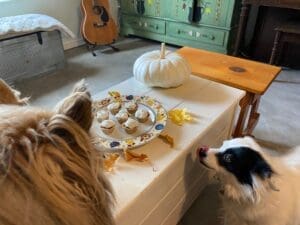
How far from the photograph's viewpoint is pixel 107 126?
1084 millimetres

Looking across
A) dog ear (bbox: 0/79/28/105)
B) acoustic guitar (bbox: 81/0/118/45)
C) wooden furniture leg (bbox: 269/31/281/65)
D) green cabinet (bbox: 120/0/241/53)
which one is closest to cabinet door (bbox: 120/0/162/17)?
green cabinet (bbox: 120/0/241/53)

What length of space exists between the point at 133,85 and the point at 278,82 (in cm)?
188

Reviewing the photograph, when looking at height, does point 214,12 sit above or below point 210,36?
above

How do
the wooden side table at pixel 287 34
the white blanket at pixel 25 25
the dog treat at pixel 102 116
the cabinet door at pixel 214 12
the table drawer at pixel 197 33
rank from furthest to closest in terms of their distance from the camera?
the table drawer at pixel 197 33 < the cabinet door at pixel 214 12 < the wooden side table at pixel 287 34 < the white blanket at pixel 25 25 < the dog treat at pixel 102 116

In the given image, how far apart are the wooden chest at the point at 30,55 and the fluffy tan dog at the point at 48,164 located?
228cm

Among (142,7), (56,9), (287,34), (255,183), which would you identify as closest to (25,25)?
(56,9)

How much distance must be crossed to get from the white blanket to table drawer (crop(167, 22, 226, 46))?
1.34m

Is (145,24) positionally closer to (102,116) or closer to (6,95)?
(102,116)

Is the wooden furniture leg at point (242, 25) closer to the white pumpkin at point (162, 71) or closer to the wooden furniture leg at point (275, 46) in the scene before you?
the wooden furniture leg at point (275, 46)

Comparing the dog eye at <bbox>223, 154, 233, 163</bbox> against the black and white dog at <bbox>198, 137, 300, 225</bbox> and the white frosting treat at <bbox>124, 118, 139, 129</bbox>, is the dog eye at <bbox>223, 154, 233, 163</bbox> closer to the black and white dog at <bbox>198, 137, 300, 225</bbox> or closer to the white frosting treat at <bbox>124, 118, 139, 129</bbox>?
the black and white dog at <bbox>198, 137, 300, 225</bbox>

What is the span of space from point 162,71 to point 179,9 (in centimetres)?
216

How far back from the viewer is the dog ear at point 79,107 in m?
0.42

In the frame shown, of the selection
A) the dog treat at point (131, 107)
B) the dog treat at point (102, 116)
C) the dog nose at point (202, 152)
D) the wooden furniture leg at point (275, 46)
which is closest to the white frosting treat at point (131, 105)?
Result: the dog treat at point (131, 107)

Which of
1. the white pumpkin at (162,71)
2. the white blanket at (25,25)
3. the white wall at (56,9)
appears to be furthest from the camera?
the white wall at (56,9)
